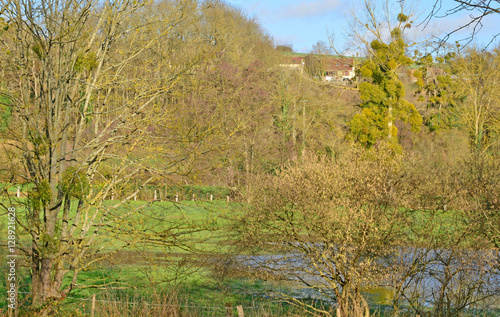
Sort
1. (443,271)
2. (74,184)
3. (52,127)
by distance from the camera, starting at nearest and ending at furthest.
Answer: (74,184)
(52,127)
(443,271)

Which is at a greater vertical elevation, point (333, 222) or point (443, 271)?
point (333, 222)

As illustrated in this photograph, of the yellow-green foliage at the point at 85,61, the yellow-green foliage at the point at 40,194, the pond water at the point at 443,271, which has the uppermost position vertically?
the yellow-green foliage at the point at 85,61

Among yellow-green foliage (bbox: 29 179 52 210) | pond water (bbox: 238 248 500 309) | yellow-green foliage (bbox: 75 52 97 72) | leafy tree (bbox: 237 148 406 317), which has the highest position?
yellow-green foliage (bbox: 75 52 97 72)

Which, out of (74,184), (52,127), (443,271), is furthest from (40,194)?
(443,271)

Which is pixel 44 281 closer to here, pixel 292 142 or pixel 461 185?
pixel 461 185

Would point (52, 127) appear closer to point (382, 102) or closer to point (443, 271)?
point (443, 271)

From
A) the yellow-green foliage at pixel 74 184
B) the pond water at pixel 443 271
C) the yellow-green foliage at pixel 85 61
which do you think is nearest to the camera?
the yellow-green foliage at pixel 74 184

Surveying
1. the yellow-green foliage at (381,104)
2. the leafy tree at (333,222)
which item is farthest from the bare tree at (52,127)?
the yellow-green foliage at (381,104)

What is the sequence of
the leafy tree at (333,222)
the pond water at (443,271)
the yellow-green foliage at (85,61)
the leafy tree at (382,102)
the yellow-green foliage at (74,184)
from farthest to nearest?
the leafy tree at (382,102) → the leafy tree at (333,222) → the pond water at (443,271) → the yellow-green foliage at (85,61) → the yellow-green foliage at (74,184)

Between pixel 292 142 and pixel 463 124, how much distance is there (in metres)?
14.1

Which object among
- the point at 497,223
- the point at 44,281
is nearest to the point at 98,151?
the point at 44,281

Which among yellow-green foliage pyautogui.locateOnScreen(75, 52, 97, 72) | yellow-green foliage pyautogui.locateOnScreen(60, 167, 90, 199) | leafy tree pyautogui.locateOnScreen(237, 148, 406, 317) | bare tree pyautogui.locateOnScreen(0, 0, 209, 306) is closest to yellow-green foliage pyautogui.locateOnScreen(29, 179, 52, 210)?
bare tree pyautogui.locateOnScreen(0, 0, 209, 306)

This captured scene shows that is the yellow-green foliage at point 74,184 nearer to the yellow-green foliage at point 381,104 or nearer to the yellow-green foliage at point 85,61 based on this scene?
the yellow-green foliage at point 85,61

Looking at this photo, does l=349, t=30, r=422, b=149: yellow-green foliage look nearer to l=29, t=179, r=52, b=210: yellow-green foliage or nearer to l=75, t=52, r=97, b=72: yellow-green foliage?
l=75, t=52, r=97, b=72: yellow-green foliage
